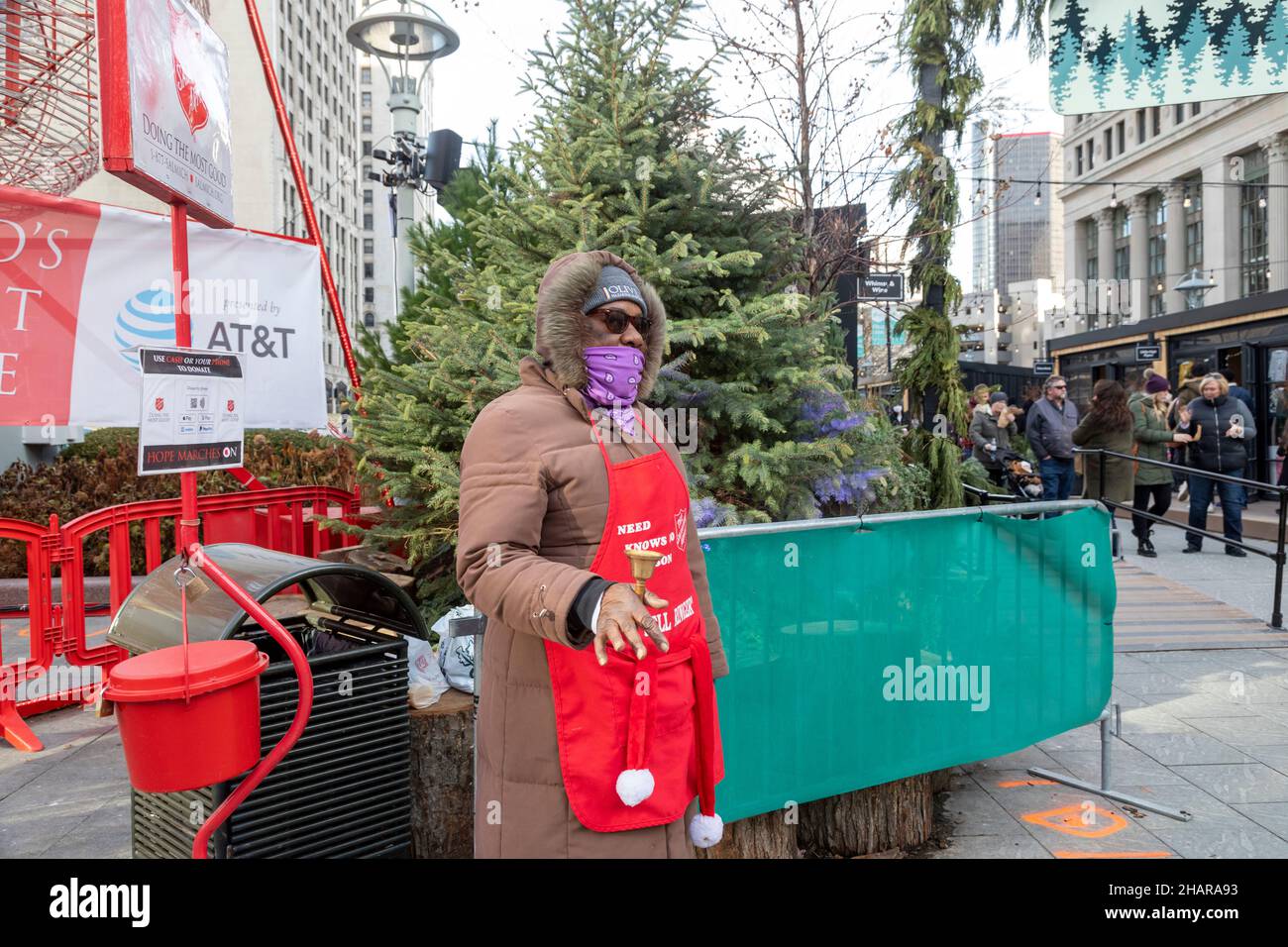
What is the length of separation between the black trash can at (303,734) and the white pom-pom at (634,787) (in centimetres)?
116

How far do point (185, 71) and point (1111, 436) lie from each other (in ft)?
34.1

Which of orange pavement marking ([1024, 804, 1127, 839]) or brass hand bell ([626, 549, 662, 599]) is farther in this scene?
orange pavement marking ([1024, 804, 1127, 839])

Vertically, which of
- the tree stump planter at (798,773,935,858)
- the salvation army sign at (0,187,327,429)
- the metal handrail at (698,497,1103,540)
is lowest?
the tree stump planter at (798,773,935,858)

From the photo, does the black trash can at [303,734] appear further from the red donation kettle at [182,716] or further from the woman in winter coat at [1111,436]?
the woman in winter coat at [1111,436]

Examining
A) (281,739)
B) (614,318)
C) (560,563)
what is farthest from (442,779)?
(614,318)

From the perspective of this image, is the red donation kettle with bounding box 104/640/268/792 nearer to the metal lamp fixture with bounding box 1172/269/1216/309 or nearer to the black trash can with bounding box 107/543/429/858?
the black trash can with bounding box 107/543/429/858

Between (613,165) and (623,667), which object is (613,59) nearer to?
(613,165)

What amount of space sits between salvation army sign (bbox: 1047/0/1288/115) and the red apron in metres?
2.07

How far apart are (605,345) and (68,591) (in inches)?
174

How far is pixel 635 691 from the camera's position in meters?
2.12

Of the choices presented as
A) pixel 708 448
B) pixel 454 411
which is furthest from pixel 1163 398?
pixel 454 411

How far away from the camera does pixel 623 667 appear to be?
7.00ft

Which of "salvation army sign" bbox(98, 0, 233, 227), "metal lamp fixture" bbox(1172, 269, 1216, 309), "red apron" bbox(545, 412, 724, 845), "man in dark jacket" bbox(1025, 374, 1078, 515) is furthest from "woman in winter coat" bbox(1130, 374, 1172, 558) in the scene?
"metal lamp fixture" bbox(1172, 269, 1216, 309)

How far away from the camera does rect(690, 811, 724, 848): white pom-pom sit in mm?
2342
